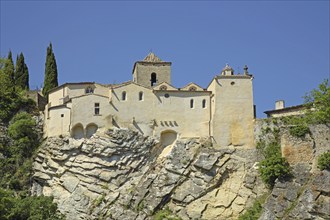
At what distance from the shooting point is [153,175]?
58656mm

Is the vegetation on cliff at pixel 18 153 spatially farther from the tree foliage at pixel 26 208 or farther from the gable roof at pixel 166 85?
the gable roof at pixel 166 85

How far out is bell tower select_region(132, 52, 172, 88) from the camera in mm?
66250

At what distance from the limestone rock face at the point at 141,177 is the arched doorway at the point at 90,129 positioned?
88cm

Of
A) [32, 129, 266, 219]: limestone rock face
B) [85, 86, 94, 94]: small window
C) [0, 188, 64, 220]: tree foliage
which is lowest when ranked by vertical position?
[0, 188, 64, 220]: tree foliage

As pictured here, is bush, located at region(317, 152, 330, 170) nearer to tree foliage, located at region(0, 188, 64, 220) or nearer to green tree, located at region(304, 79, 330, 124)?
green tree, located at region(304, 79, 330, 124)

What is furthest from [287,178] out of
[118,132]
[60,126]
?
[60,126]

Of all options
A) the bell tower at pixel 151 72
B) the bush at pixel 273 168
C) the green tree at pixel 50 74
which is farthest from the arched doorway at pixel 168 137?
the green tree at pixel 50 74

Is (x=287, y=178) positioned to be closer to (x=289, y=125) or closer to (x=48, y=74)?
(x=289, y=125)

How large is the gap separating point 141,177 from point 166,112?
6.61 metres

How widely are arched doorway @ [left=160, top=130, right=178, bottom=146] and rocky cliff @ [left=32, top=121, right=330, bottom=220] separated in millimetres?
572

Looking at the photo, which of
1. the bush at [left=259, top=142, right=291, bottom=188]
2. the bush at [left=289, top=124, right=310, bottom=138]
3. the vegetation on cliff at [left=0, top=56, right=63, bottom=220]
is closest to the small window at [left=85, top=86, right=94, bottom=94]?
the vegetation on cliff at [left=0, top=56, right=63, bottom=220]

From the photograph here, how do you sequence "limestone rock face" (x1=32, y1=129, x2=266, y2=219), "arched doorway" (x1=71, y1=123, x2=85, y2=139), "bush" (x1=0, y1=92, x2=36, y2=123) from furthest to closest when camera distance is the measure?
"bush" (x1=0, y1=92, x2=36, y2=123), "arched doorway" (x1=71, y1=123, x2=85, y2=139), "limestone rock face" (x1=32, y1=129, x2=266, y2=219)

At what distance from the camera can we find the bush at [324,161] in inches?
2154

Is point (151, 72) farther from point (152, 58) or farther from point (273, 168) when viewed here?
point (273, 168)
